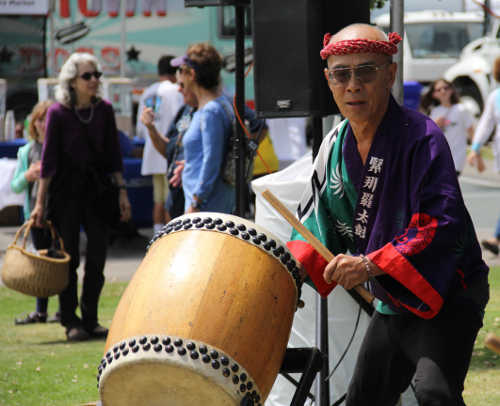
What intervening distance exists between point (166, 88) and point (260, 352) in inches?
293

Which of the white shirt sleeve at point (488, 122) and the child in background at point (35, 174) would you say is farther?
the white shirt sleeve at point (488, 122)

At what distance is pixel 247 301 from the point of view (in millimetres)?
2977

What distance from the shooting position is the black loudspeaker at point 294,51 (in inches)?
185

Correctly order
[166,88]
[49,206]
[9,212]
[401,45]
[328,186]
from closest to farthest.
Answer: [328,186]
[401,45]
[49,206]
[166,88]
[9,212]

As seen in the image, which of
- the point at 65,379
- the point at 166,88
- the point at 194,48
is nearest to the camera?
the point at 65,379

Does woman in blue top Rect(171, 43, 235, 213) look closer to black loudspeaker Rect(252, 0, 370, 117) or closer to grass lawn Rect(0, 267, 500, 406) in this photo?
black loudspeaker Rect(252, 0, 370, 117)

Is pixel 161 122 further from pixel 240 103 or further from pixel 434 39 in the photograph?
pixel 434 39

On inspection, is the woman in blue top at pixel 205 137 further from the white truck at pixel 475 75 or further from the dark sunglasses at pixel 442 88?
the white truck at pixel 475 75

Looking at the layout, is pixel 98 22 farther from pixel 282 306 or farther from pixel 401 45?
pixel 282 306

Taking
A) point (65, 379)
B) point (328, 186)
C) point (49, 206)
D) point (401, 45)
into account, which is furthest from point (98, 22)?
point (328, 186)

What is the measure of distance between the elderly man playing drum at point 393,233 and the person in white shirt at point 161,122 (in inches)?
262

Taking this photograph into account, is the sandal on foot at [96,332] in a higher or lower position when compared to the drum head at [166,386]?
lower

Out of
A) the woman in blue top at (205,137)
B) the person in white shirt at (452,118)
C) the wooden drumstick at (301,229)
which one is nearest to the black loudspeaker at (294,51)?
the woman in blue top at (205,137)

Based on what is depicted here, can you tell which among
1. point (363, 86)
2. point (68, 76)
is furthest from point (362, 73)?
point (68, 76)
